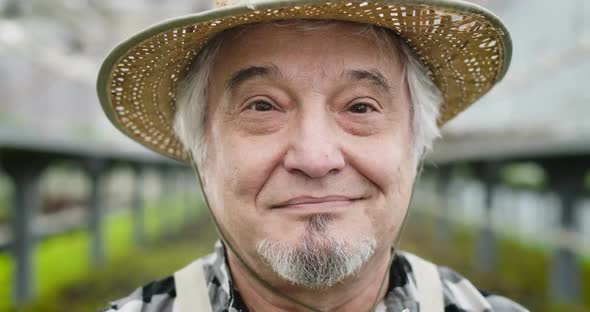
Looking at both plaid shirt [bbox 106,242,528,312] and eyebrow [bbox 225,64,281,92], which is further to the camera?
plaid shirt [bbox 106,242,528,312]

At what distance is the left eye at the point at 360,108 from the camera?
1.50m

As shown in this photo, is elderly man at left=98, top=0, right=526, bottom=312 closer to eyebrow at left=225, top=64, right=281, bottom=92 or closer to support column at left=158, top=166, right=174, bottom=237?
eyebrow at left=225, top=64, right=281, bottom=92

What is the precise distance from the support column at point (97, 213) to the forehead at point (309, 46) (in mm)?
6778

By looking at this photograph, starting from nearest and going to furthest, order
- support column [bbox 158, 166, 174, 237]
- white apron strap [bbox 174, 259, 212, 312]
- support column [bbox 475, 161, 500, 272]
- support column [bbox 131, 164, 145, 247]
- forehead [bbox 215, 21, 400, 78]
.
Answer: forehead [bbox 215, 21, 400, 78]
white apron strap [bbox 174, 259, 212, 312]
support column [bbox 475, 161, 500, 272]
support column [bbox 131, 164, 145, 247]
support column [bbox 158, 166, 174, 237]

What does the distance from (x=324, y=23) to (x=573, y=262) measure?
522 centimetres

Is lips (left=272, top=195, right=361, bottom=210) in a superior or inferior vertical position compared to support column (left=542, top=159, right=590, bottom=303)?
superior

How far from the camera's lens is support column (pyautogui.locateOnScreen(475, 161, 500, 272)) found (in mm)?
7812

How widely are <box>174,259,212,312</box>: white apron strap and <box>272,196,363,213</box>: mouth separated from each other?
0.37m

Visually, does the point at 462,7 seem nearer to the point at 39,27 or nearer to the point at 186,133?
the point at 186,133

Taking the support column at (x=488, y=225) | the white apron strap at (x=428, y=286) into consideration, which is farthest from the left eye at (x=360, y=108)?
the support column at (x=488, y=225)

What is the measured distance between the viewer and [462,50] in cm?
170

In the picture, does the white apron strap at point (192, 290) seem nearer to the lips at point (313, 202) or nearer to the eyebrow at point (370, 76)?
the lips at point (313, 202)

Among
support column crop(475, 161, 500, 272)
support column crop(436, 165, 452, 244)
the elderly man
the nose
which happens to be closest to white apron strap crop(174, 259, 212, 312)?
the elderly man

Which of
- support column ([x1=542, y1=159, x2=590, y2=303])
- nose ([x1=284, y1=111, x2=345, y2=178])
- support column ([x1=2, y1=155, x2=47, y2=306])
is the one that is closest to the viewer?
nose ([x1=284, y1=111, x2=345, y2=178])
